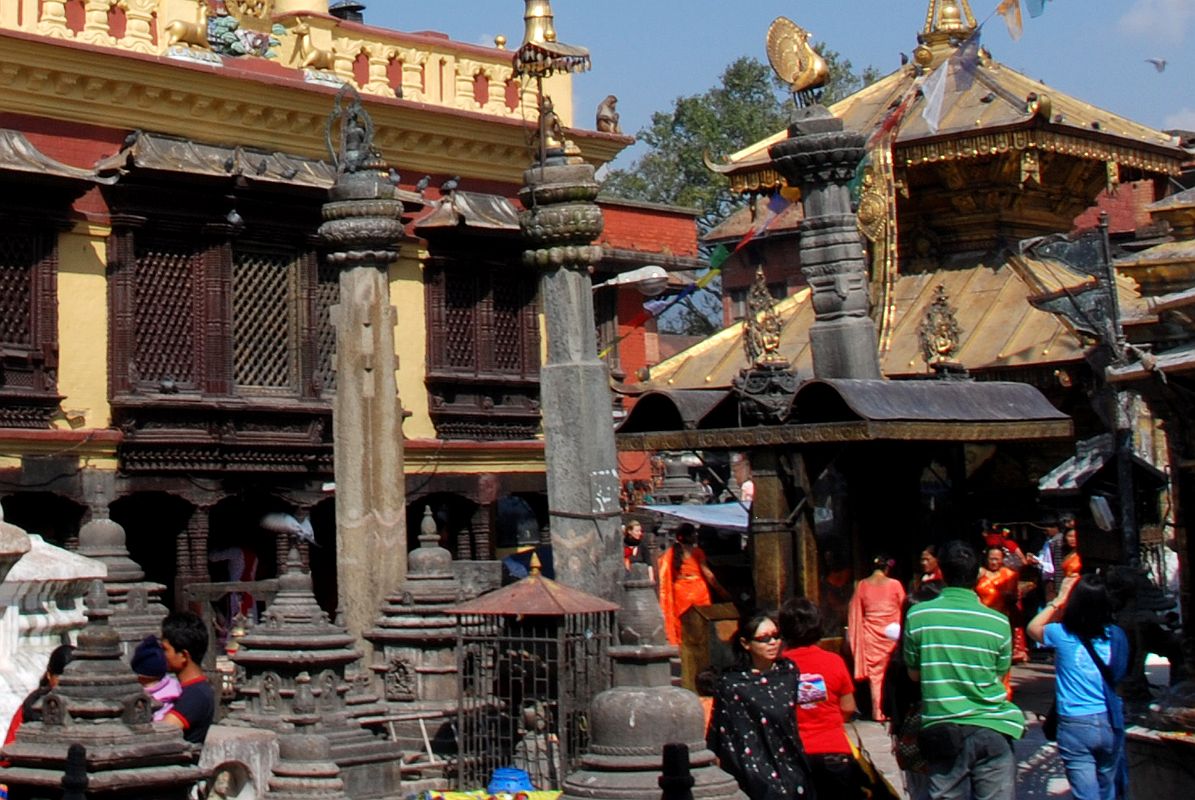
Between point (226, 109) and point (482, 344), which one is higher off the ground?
point (226, 109)

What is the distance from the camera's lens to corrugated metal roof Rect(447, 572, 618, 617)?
12.8 metres

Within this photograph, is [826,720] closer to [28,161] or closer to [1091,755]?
[1091,755]

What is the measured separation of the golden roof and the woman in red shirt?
36.3 feet

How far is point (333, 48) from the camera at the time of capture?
24.1m

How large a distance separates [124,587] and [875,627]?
19.6 feet

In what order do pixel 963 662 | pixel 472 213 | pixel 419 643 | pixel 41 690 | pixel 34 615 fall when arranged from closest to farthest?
Result: pixel 41 690
pixel 963 662
pixel 34 615
pixel 419 643
pixel 472 213

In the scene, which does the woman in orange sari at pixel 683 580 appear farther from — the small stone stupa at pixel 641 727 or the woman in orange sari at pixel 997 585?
the small stone stupa at pixel 641 727

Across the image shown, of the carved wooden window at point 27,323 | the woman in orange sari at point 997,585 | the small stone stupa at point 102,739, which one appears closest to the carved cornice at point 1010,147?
the woman in orange sari at point 997,585

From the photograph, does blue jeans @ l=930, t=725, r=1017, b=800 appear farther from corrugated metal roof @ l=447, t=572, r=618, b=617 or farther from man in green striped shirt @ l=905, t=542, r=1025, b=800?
corrugated metal roof @ l=447, t=572, r=618, b=617

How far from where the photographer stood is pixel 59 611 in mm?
9102

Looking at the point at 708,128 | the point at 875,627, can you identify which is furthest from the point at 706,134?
the point at 875,627

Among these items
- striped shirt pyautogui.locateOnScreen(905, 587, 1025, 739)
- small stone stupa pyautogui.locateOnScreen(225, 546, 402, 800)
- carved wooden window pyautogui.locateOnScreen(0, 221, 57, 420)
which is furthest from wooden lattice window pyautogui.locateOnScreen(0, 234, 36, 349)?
striped shirt pyautogui.locateOnScreen(905, 587, 1025, 739)

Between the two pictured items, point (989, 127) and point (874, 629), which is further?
point (989, 127)

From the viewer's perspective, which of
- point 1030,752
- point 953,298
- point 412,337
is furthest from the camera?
point 412,337
